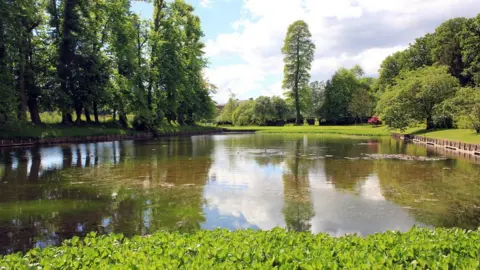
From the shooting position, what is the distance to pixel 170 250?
5.62 metres

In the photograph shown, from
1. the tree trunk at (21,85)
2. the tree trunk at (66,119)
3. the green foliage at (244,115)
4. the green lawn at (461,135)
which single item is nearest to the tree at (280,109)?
the green foliage at (244,115)

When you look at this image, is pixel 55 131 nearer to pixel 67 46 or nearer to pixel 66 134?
pixel 66 134

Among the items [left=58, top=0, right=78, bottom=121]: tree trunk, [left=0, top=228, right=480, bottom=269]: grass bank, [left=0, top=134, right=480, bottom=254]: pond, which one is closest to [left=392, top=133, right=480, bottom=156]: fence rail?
[left=0, top=134, right=480, bottom=254]: pond

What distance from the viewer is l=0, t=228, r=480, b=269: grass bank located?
501cm

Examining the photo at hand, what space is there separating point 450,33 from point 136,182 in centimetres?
7163

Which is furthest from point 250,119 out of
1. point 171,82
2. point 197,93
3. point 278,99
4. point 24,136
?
point 24,136

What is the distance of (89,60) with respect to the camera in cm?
5209

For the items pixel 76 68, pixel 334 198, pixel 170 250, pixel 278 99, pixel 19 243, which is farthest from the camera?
pixel 278 99

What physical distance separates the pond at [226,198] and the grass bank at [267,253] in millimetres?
4286

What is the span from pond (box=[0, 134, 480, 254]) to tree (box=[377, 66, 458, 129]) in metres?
32.3

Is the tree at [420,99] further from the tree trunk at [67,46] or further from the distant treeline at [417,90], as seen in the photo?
the tree trunk at [67,46]

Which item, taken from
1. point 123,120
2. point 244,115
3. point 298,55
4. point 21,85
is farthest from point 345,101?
point 21,85

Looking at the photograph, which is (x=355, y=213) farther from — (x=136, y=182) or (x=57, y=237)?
(x=136, y=182)

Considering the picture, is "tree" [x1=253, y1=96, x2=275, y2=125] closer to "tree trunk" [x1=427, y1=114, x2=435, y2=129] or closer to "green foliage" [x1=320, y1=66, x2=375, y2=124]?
"green foliage" [x1=320, y1=66, x2=375, y2=124]
